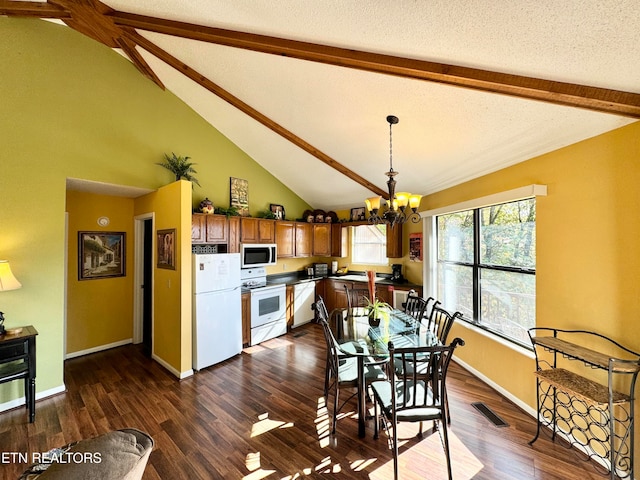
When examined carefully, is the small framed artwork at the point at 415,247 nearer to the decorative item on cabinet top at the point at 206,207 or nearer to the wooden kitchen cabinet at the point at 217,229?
the wooden kitchen cabinet at the point at 217,229

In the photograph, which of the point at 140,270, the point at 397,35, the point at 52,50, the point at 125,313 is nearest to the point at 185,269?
the point at 140,270

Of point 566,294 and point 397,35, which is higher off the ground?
point 397,35

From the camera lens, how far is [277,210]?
5.31 m

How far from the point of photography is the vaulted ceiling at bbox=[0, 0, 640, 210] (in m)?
1.39

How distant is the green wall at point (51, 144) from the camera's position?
2.67 meters

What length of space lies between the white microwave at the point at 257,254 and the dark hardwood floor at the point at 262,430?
1726 millimetres

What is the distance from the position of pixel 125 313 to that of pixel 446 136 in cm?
540

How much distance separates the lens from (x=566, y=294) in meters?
2.15

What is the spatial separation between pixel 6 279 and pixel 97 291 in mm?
1750

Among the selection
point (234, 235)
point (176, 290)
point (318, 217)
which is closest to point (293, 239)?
point (318, 217)

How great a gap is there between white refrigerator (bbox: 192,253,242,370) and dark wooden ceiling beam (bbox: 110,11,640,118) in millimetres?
2413

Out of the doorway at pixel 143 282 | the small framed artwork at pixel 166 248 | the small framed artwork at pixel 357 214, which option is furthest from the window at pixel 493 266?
the doorway at pixel 143 282

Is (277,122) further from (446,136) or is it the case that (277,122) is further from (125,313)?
(125,313)

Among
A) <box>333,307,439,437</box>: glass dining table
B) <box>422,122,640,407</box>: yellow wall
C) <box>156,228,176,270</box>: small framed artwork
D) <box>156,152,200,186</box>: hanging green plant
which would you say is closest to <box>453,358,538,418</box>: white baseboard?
<box>422,122,640,407</box>: yellow wall
